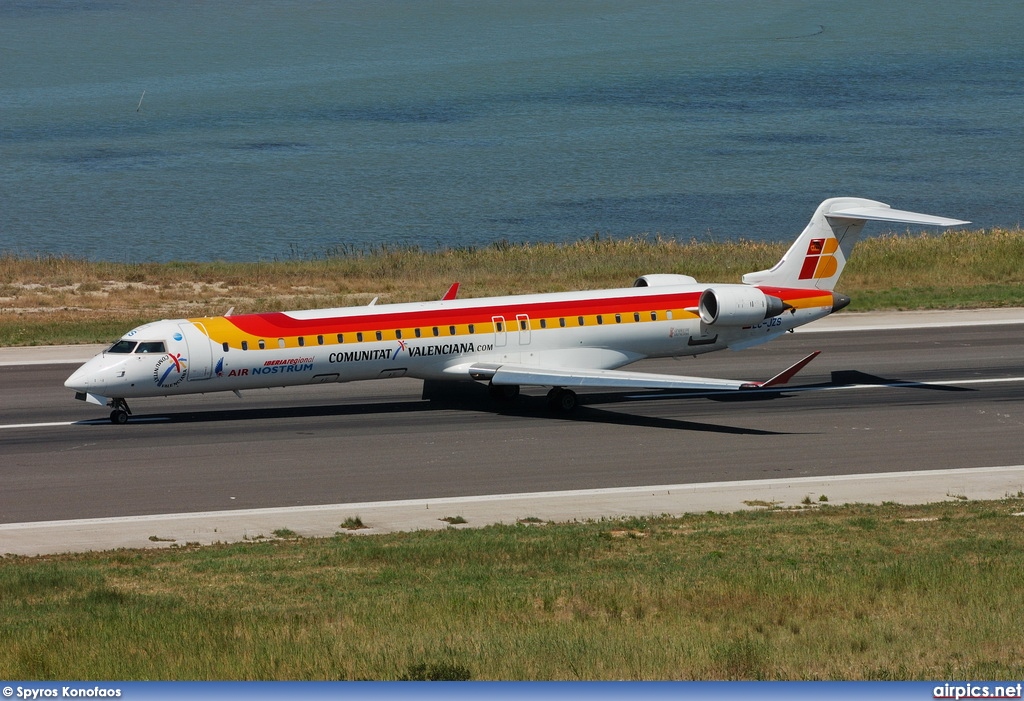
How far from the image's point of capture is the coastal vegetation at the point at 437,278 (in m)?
48.3

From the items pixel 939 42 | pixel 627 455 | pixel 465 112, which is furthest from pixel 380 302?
pixel 939 42

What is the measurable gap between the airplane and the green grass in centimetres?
934

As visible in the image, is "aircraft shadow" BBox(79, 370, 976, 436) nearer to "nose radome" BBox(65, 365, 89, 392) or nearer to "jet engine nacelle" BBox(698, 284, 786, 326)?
"nose radome" BBox(65, 365, 89, 392)

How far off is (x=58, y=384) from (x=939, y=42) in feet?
452

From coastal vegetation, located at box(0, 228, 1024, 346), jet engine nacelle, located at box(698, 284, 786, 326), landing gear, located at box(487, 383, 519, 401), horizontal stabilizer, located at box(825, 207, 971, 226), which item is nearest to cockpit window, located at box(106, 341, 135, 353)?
landing gear, located at box(487, 383, 519, 401)

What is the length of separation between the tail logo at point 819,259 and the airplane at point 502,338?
1.1 inches

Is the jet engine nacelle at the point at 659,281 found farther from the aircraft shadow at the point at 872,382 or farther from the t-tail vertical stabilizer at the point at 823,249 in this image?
the aircraft shadow at the point at 872,382

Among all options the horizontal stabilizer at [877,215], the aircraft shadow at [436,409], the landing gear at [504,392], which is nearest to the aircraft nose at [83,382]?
the aircraft shadow at [436,409]

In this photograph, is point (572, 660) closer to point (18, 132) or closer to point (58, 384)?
point (58, 384)

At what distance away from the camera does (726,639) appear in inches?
558

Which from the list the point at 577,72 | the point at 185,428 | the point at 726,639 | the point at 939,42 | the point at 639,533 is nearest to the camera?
the point at 726,639

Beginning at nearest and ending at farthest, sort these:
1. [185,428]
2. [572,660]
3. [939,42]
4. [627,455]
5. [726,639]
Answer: [572,660]
[726,639]
[627,455]
[185,428]
[939,42]

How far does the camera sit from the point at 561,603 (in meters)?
16.7

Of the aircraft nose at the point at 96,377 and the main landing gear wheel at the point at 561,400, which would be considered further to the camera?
the main landing gear wheel at the point at 561,400
